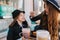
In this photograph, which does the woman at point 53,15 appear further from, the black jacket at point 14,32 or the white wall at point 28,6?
the white wall at point 28,6

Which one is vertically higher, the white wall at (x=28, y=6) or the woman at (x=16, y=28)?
the white wall at (x=28, y=6)

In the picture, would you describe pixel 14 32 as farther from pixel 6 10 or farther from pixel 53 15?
pixel 6 10

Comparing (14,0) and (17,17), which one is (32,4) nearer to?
(14,0)

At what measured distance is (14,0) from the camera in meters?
3.44

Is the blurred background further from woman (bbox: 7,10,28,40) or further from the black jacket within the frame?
the black jacket

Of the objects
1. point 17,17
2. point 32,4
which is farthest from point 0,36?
point 32,4

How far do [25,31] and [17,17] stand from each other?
0.57 m

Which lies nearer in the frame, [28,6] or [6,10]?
A: [6,10]

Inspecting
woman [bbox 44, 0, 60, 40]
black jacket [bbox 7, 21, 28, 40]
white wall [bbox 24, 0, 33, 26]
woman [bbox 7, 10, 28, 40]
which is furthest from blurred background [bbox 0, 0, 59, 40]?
woman [bbox 44, 0, 60, 40]

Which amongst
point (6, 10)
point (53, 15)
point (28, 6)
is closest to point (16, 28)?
point (53, 15)

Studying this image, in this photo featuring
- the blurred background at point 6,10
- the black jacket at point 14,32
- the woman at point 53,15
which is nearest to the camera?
the woman at point 53,15

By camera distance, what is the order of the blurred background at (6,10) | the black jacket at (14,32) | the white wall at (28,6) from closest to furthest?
the black jacket at (14,32) → the blurred background at (6,10) → the white wall at (28,6)

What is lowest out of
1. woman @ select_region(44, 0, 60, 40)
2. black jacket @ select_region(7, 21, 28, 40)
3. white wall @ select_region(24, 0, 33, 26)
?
black jacket @ select_region(7, 21, 28, 40)

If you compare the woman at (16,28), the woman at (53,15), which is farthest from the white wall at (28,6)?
the woman at (53,15)
